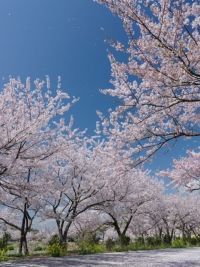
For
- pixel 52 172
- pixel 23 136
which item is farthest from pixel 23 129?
pixel 52 172

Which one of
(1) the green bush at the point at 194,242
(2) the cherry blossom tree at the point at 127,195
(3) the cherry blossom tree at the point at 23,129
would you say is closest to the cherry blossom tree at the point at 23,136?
(3) the cherry blossom tree at the point at 23,129

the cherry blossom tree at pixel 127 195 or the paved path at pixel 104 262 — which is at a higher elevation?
the cherry blossom tree at pixel 127 195

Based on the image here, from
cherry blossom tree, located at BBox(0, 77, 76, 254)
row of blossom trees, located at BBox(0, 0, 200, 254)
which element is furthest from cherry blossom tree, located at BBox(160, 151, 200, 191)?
cherry blossom tree, located at BBox(0, 77, 76, 254)

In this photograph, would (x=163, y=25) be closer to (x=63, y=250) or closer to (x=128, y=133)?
(x=128, y=133)

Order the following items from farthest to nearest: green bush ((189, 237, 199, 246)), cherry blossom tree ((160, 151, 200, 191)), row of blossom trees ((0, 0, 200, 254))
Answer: green bush ((189, 237, 199, 246)) < cherry blossom tree ((160, 151, 200, 191)) < row of blossom trees ((0, 0, 200, 254))

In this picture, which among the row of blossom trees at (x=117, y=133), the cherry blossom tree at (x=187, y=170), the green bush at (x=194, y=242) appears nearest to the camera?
the row of blossom trees at (x=117, y=133)

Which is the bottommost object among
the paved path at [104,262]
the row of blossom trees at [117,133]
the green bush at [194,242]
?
the paved path at [104,262]

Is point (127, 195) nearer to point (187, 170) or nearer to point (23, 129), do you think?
point (187, 170)

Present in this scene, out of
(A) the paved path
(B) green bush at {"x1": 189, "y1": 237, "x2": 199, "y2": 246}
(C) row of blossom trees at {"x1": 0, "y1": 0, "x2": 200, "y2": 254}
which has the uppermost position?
(C) row of blossom trees at {"x1": 0, "y1": 0, "x2": 200, "y2": 254}

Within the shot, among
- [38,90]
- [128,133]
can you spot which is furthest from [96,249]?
[128,133]

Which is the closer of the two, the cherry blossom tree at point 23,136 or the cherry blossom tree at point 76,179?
the cherry blossom tree at point 23,136

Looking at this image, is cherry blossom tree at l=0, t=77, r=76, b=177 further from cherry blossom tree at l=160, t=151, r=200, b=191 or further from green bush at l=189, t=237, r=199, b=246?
green bush at l=189, t=237, r=199, b=246

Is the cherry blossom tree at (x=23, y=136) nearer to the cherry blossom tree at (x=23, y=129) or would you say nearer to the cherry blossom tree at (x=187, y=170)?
the cherry blossom tree at (x=23, y=129)

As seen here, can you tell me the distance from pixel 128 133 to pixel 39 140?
6.11 metres
